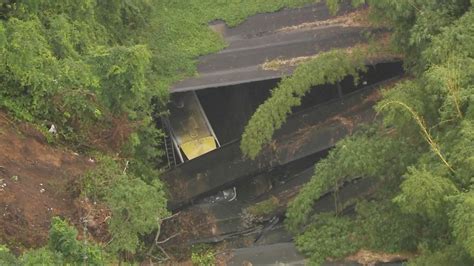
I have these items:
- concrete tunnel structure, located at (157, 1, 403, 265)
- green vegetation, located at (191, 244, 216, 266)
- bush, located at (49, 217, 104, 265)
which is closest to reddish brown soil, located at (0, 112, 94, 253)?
bush, located at (49, 217, 104, 265)

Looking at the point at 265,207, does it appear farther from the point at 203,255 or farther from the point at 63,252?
the point at 63,252

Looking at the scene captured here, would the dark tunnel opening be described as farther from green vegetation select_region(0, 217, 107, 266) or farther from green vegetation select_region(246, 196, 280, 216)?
green vegetation select_region(0, 217, 107, 266)

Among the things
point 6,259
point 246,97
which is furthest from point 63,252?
point 246,97

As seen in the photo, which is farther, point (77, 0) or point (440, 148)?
point (77, 0)

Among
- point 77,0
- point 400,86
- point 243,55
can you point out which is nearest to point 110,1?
point 77,0

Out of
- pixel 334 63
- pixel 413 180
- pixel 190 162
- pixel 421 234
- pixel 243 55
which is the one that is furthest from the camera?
pixel 243 55

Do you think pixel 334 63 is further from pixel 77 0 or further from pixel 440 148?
pixel 77 0

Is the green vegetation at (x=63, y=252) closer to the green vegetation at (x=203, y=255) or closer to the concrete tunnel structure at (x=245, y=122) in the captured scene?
the green vegetation at (x=203, y=255)

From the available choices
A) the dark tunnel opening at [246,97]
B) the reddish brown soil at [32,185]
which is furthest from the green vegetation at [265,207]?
the reddish brown soil at [32,185]
